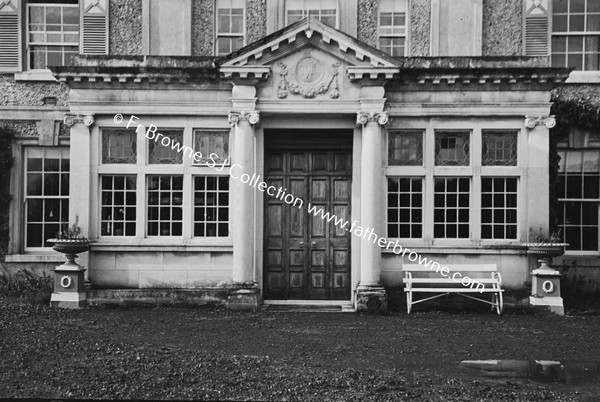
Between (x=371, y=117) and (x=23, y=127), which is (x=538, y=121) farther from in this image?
(x=23, y=127)

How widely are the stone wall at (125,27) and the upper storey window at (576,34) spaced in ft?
31.8

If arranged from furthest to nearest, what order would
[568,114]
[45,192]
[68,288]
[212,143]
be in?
[45,192]
[568,114]
[212,143]
[68,288]

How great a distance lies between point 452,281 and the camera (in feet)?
43.0

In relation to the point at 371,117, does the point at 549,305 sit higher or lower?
lower

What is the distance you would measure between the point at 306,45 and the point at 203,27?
3.46m

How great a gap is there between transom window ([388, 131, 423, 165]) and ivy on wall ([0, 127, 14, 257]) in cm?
865

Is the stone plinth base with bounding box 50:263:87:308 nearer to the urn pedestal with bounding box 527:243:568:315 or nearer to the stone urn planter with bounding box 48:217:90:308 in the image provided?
the stone urn planter with bounding box 48:217:90:308

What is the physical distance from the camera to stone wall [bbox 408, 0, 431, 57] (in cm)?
1520

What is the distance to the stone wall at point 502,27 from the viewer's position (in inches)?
598

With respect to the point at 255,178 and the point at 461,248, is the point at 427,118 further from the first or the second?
the point at 255,178

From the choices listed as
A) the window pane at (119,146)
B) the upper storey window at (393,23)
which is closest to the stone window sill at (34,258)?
the window pane at (119,146)

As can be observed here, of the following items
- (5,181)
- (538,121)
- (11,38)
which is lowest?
(5,181)

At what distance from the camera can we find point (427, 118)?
13492mm

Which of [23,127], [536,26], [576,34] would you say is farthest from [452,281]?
[23,127]
